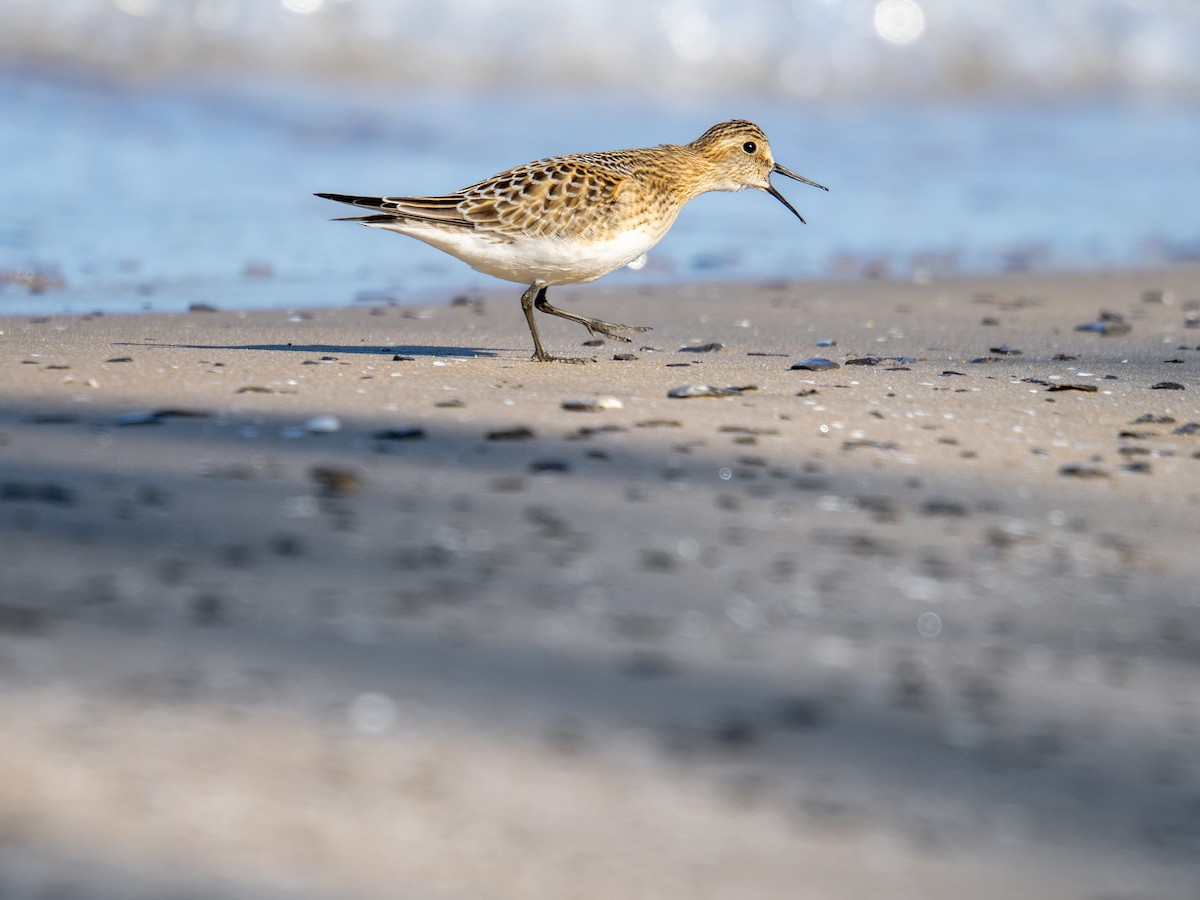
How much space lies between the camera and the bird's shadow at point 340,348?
5.61m

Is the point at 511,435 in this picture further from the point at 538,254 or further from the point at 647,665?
the point at 538,254

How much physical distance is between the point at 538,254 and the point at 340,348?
825mm

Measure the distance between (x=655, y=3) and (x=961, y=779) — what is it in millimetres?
14829

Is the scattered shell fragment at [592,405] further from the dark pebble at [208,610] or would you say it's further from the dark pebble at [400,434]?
the dark pebble at [208,610]

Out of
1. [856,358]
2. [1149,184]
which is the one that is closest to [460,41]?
[1149,184]

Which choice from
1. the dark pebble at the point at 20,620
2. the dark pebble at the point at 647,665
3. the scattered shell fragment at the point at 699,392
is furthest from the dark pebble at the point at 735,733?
the scattered shell fragment at the point at 699,392

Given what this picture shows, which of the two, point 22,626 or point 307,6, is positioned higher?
point 307,6

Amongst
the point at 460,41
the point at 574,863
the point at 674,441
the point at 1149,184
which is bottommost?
the point at 574,863

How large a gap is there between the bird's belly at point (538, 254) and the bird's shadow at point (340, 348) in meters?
0.34

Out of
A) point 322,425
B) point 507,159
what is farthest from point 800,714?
point 507,159

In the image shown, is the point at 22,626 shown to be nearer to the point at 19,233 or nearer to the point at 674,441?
the point at 674,441

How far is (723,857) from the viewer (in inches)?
83.7

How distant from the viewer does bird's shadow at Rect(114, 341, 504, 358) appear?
561cm

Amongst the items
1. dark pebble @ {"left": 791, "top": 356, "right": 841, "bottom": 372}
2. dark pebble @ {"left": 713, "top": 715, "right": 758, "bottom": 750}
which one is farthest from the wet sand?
dark pebble @ {"left": 791, "top": 356, "right": 841, "bottom": 372}
